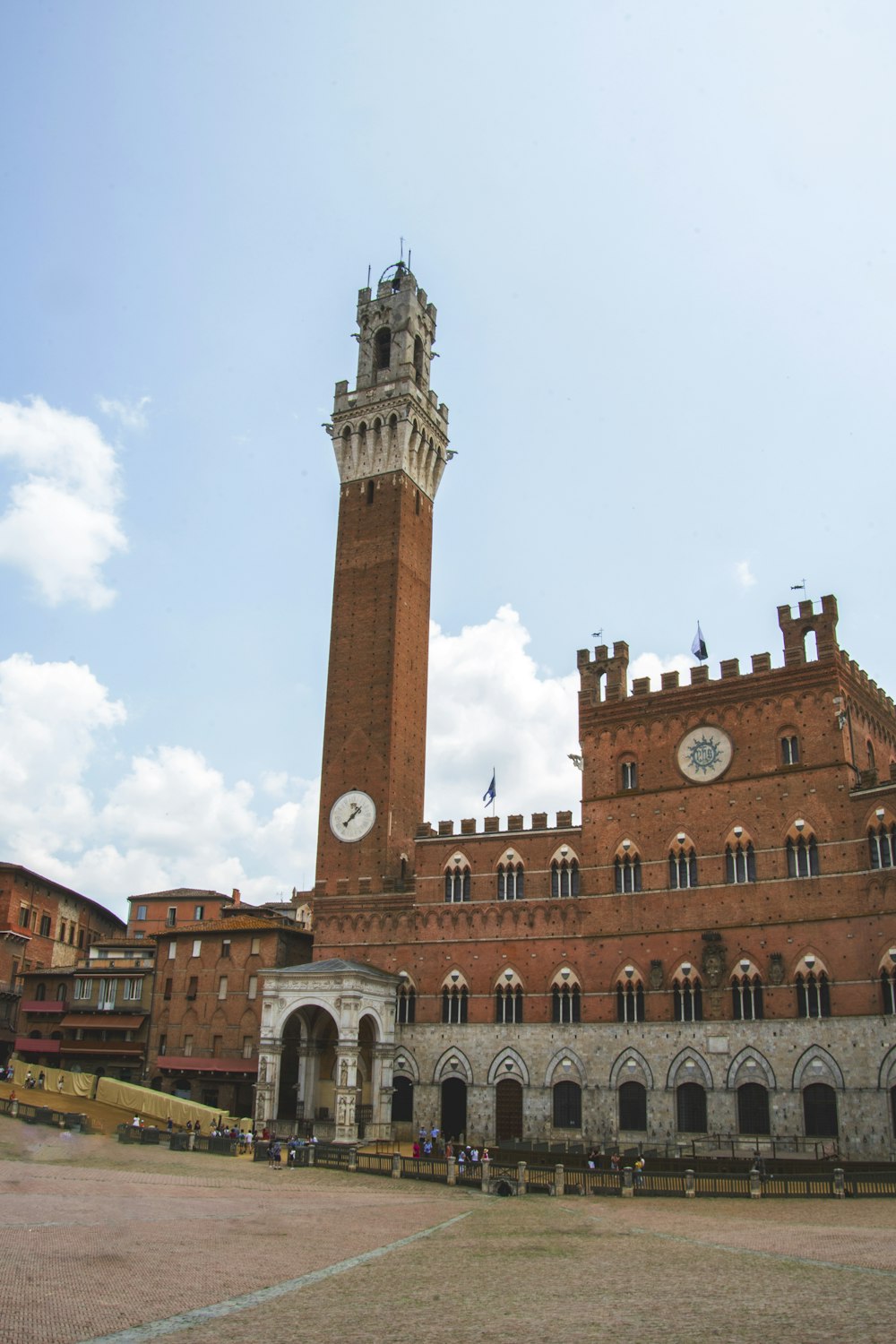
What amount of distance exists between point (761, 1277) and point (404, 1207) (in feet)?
41.2

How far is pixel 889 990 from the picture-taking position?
131ft

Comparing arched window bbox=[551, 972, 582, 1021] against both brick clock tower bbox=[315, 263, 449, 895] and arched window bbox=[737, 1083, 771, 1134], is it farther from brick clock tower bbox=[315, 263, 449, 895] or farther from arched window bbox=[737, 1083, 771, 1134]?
brick clock tower bbox=[315, 263, 449, 895]

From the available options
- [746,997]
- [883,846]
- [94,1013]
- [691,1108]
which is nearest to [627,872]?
[746,997]

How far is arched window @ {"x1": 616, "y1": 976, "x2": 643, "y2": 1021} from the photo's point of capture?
45594 millimetres

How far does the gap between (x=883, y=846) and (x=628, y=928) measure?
11.1 metres

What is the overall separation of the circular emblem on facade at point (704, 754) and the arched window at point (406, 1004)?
16246mm

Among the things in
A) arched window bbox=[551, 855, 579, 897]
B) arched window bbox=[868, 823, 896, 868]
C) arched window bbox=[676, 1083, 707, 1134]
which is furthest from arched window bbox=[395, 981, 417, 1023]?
arched window bbox=[868, 823, 896, 868]

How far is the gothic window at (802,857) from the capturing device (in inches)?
1690

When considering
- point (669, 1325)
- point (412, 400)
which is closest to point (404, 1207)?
point (669, 1325)

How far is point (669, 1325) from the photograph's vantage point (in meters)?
16.1

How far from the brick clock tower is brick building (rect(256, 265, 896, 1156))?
21cm

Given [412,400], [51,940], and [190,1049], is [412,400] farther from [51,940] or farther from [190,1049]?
[51,940]

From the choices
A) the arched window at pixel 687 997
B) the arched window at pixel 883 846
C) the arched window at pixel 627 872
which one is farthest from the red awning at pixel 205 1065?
the arched window at pixel 883 846

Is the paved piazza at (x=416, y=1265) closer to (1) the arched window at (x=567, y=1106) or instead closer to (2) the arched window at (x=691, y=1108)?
(2) the arched window at (x=691, y=1108)
